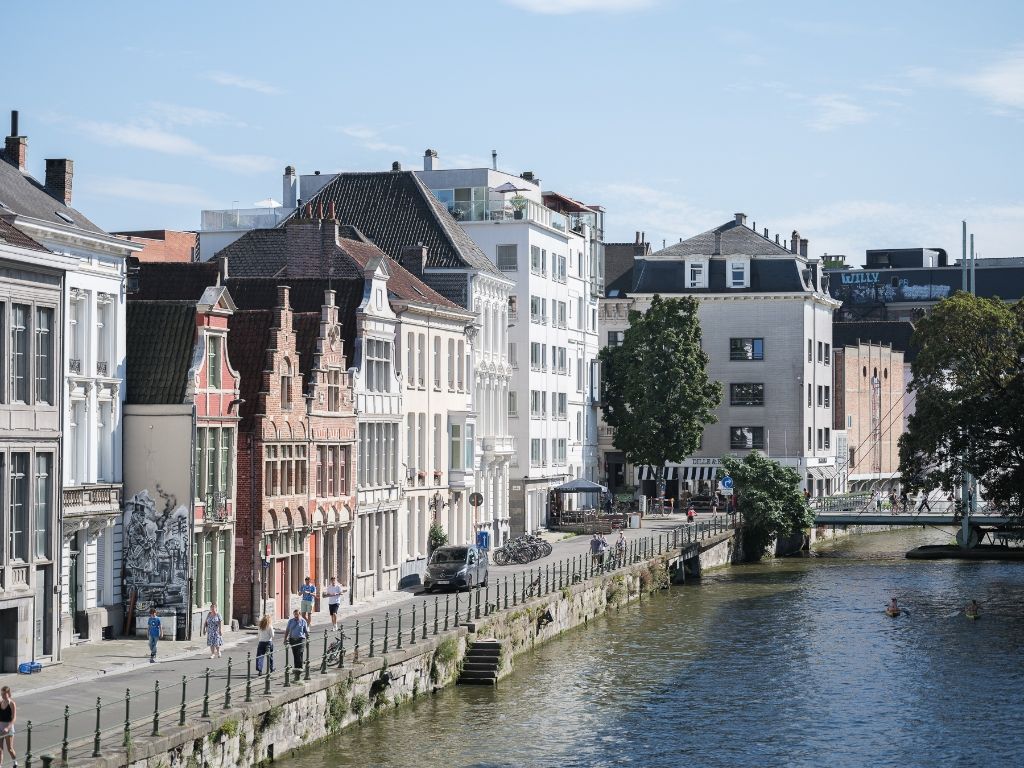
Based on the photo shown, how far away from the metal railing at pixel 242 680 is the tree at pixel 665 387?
40159 mm

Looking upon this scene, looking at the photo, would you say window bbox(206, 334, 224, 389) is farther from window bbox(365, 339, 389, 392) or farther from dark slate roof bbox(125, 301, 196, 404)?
window bbox(365, 339, 389, 392)

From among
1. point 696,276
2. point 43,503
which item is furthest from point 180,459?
point 696,276

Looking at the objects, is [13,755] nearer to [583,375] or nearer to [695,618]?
[695,618]

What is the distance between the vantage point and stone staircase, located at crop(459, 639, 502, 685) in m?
52.4

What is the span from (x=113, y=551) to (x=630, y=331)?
212 ft

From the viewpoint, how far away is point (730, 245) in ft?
435

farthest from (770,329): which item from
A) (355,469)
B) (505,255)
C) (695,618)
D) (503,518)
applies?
(355,469)

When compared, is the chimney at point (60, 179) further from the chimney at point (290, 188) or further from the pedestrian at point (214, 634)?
the chimney at point (290, 188)

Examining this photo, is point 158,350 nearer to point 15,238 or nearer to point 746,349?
point 15,238

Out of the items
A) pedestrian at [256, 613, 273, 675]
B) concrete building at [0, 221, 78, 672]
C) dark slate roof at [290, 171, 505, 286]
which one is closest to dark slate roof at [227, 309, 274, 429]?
concrete building at [0, 221, 78, 672]

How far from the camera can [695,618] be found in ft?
235

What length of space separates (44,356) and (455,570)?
23.4 m

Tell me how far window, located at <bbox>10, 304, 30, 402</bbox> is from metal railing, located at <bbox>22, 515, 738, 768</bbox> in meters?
7.77

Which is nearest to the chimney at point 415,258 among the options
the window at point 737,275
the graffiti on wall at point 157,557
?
the graffiti on wall at point 157,557
